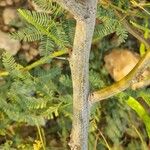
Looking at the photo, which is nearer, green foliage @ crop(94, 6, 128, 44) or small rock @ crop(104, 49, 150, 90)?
green foliage @ crop(94, 6, 128, 44)

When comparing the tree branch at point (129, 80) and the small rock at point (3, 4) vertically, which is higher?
the small rock at point (3, 4)

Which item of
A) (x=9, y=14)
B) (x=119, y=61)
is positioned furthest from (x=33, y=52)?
(x=119, y=61)

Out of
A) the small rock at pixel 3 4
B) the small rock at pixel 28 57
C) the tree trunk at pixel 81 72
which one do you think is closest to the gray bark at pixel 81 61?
the tree trunk at pixel 81 72

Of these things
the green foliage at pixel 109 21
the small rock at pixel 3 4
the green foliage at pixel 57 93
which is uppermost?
the small rock at pixel 3 4

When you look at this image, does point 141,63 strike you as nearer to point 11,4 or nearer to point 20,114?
point 20,114

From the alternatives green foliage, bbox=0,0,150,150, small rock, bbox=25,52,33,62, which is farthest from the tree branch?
small rock, bbox=25,52,33,62

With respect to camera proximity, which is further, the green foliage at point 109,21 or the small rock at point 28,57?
the small rock at point 28,57

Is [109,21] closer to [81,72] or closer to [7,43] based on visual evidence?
[81,72]

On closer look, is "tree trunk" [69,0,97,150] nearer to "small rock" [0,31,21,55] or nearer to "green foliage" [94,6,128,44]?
"green foliage" [94,6,128,44]

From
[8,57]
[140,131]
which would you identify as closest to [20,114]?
[8,57]

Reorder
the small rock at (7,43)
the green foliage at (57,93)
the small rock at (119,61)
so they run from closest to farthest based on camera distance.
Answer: the green foliage at (57,93), the small rock at (7,43), the small rock at (119,61)

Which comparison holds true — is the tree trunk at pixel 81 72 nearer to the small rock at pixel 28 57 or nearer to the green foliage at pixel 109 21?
the green foliage at pixel 109 21
